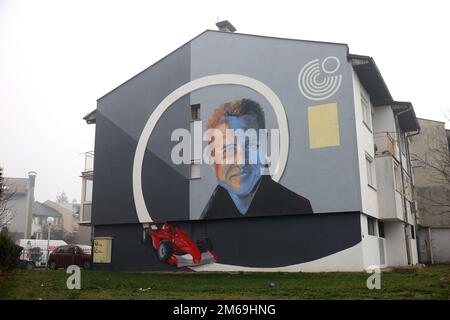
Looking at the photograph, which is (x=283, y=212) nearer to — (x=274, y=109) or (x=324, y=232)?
(x=324, y=232)

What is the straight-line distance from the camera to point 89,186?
29672mm

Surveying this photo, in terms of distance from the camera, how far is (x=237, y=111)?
69.6ft

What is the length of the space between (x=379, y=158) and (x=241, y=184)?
21.8ft

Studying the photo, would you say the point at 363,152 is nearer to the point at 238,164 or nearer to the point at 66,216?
the point at 238,164

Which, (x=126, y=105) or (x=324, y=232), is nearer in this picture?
(x=324, y=232)

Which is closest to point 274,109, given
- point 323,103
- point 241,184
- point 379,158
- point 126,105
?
point 323,103

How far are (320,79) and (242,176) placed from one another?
547 centimetres

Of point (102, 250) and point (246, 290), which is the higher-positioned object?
point (102, 250)

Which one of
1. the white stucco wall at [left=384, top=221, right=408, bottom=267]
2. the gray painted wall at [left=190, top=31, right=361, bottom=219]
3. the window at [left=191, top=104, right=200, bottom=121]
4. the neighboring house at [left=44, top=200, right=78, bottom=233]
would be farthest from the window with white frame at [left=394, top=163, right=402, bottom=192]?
the neighboring house at [left=44, top=200, right=78, bottom=233]

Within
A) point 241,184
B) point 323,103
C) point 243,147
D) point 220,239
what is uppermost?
point 323,103

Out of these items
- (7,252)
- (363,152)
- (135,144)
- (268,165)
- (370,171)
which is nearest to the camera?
(7,252)

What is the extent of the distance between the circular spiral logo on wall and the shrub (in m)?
13.5

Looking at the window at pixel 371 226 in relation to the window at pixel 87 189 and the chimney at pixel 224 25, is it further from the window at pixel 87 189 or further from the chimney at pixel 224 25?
the window at pixel 87 189

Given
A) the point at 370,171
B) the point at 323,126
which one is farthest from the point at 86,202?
the point at 370,171
